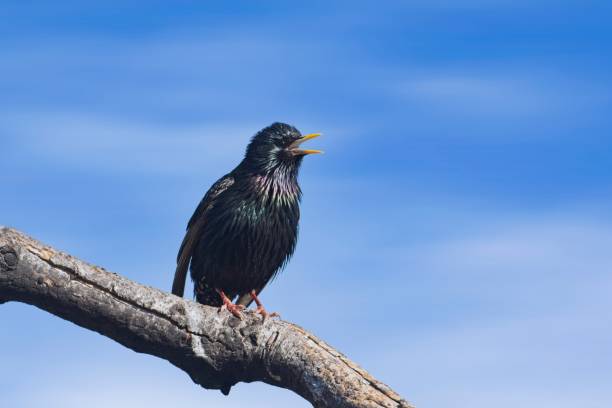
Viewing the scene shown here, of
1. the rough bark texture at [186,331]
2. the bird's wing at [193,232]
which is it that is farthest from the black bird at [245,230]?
the rough bark texture at [186,331]

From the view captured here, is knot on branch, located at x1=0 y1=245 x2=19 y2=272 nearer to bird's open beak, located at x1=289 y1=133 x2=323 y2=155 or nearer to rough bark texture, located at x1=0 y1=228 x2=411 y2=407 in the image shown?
rough bark texture, located at x1=0 y1=228 x2=411 y2=407

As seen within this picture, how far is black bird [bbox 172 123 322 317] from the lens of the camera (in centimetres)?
638

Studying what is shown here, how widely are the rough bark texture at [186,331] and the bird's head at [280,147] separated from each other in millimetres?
1805

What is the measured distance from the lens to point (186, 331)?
5188mm

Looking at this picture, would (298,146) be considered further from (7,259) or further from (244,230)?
(7,259)

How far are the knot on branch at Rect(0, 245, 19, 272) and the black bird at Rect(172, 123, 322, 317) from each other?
159 cm

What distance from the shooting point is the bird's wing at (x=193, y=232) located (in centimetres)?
656

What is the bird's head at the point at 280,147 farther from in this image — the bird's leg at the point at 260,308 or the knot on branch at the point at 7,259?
the knot on branch at the point at 7,259

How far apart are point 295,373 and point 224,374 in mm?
492

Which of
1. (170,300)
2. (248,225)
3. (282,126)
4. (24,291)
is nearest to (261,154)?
(282,126)

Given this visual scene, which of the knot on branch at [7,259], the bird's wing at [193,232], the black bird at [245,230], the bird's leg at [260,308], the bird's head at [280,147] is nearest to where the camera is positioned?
the knot on branch at [7,259]

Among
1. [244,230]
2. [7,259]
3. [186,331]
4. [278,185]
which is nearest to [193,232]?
[244,230]

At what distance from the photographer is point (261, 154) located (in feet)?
22.6

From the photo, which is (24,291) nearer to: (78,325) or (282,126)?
(78,325)
